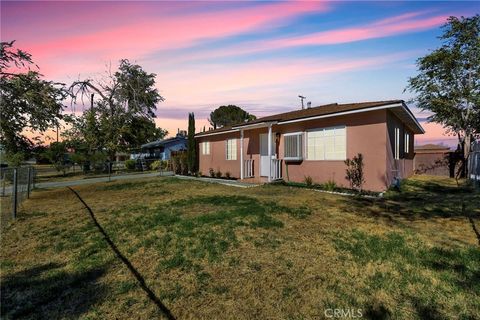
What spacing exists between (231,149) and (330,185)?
24.9 ft

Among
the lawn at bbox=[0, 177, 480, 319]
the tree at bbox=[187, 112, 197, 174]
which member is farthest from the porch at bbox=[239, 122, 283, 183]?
the lawn at bbox=[0, 177, 480, 319]

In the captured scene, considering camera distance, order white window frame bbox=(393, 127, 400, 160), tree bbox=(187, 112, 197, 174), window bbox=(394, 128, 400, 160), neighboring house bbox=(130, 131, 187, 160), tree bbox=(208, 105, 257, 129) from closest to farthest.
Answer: white window frame bbox=(393, 127, 400, 160)
window bbox=(394, 128, 400, 160)
tree bbox=(187, 112, 197, 174)
neighboring house bbox=(130, 131, 187, 160)
tree bbox=(208, 105, 257, 129)

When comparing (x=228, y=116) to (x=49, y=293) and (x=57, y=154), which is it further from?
(x=49, y=293)

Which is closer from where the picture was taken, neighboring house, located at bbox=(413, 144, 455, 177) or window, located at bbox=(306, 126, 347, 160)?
window, located at bbox=(306, 126, 347, 160)

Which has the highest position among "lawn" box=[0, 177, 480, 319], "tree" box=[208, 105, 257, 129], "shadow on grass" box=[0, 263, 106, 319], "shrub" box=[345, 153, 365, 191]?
"tree" box=[208, 105, 257, 129]

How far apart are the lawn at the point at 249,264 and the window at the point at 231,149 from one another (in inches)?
376

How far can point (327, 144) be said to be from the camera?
38.2 feet

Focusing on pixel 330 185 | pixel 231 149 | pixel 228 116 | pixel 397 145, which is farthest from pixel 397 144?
pixel 228 116

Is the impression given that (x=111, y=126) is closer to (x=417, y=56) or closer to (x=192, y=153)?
(x=192, y=153)

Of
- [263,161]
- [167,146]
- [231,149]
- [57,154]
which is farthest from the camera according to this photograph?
[167,146]

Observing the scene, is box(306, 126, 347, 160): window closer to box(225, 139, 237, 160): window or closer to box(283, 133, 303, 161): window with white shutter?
box(283, 133, 303, 161): window with white shutter

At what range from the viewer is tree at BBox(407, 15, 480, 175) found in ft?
65.2

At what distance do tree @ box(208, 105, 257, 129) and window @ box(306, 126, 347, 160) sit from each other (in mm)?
43001

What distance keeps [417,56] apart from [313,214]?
72.2 ft
